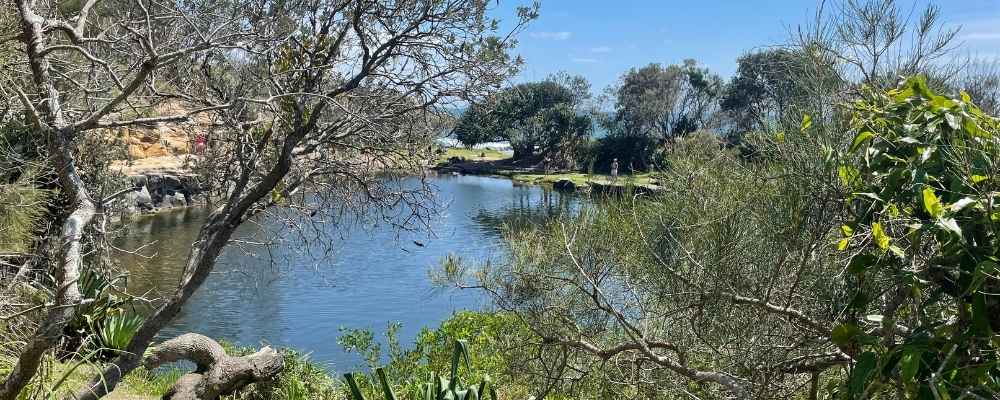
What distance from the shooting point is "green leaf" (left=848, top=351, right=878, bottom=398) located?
1832mm

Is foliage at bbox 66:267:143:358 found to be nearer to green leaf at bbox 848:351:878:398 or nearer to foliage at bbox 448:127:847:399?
foliage at bbox 448:127:847:399

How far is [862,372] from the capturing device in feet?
6.13

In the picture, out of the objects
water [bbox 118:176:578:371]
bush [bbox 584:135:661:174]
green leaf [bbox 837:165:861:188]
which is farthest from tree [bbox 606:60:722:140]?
green leaf [bbox 837:165:861:188]

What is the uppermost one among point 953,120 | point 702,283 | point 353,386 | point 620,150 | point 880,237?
point 953,120

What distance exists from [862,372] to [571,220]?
10.3ft

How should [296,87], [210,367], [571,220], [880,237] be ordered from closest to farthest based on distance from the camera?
[880,237] < [571,220] < [296,87] < [210,367]

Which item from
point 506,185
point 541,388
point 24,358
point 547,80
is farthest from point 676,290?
point 547,80

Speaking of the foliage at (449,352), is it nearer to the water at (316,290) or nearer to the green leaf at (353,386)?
the green leaf at (353,386)

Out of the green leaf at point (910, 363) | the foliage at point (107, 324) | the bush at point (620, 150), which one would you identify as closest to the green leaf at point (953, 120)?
the green leaf at point (910, 363)

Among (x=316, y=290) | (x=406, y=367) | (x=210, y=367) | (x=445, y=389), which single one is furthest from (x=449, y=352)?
(x=316, y=290)

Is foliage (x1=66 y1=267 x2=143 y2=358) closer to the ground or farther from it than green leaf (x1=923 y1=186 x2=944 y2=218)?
closer to the ground

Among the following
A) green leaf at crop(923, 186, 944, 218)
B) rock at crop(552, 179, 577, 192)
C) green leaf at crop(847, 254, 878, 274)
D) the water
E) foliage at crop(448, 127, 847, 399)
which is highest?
green leaf at crop(923, 186, 944, 218)

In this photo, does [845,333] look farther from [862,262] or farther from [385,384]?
[385,384]

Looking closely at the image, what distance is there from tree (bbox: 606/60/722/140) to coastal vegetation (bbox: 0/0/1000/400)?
42.2 metres
